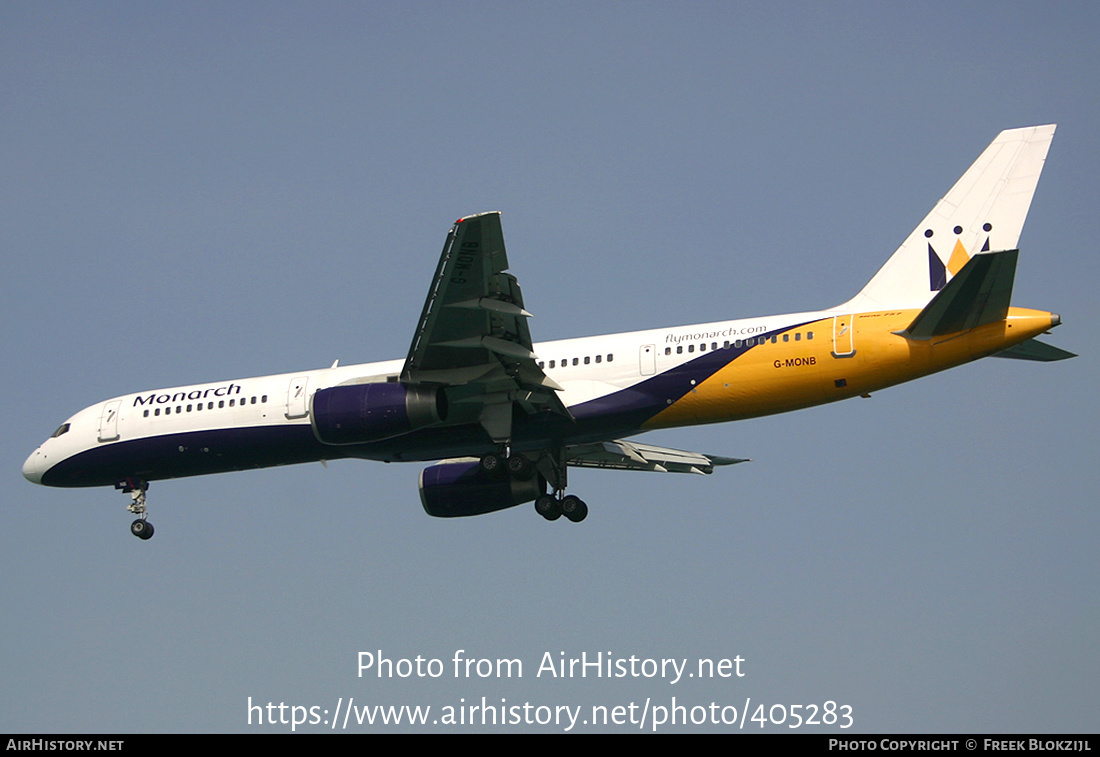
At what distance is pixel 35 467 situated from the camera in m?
35.3

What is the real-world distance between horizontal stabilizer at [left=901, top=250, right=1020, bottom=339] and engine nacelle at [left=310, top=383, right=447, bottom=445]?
10193 mm

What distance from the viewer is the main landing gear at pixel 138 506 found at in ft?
113

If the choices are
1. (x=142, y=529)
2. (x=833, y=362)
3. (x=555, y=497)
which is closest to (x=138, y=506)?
(x=142, y=529)

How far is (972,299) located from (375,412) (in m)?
12.6

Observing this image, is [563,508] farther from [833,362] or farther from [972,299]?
[972,299]

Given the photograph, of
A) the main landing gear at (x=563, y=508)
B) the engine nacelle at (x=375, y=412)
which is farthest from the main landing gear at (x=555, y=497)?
the engine nacelle at (x=375, y=412)

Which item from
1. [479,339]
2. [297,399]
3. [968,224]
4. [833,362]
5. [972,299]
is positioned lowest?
[297,399]

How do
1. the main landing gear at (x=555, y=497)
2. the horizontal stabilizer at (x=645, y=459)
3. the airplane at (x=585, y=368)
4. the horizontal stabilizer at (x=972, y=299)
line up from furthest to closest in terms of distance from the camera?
the horizontal stabilizer at (x=645, y=459) < the main landing gear at (x=555, y=497) < the airplane at (x=585, y=368) < the horizontal stabilizer at (x=972, y=299)

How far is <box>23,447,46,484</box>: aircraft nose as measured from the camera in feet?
115

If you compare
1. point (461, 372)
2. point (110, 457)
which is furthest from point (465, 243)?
point (110, 457)

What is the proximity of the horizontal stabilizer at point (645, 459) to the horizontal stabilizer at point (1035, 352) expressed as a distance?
31.0 feet

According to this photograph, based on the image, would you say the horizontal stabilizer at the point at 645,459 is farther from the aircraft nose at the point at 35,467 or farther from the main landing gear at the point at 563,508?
the aircraft nose at the point at 35,467

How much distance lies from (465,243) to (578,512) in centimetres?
982

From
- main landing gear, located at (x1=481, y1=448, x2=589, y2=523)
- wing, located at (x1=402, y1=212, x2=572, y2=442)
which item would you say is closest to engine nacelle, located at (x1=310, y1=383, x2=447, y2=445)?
wing, located at (x1=402, y1=212, x2=572, y2=442)
